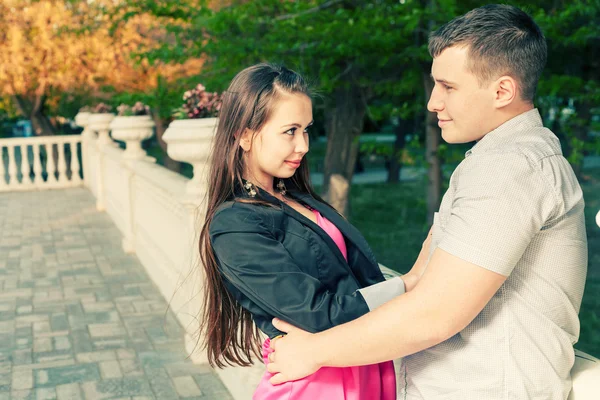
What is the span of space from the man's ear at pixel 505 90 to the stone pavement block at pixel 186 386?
3343 mm

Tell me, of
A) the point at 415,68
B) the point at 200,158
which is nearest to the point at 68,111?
the point at 415,68

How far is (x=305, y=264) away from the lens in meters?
1.92

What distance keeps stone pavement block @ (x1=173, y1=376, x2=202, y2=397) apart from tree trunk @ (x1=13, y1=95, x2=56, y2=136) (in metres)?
14.3

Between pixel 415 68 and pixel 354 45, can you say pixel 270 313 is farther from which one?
pixel 415 68

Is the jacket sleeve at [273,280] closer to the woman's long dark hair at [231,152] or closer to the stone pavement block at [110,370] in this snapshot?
the woman's long dark hair at [231,152]

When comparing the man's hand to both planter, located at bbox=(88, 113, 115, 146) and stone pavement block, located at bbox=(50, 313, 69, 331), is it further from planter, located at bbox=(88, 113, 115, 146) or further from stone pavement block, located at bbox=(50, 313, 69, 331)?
planter, located at bbox=(88, 113, 115, 146)

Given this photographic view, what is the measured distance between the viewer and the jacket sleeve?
1.77 metres

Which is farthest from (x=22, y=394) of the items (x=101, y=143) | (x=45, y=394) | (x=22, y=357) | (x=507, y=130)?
(x=101, y=143)

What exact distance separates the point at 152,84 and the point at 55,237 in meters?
6.83

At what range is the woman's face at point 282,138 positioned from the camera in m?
2.06

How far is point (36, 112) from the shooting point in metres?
18.1

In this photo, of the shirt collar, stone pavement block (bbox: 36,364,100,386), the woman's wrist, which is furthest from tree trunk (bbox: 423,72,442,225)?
the shirt collar

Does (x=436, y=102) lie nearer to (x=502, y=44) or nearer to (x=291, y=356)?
(x=502, y=44)

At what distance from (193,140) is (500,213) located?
348cm
